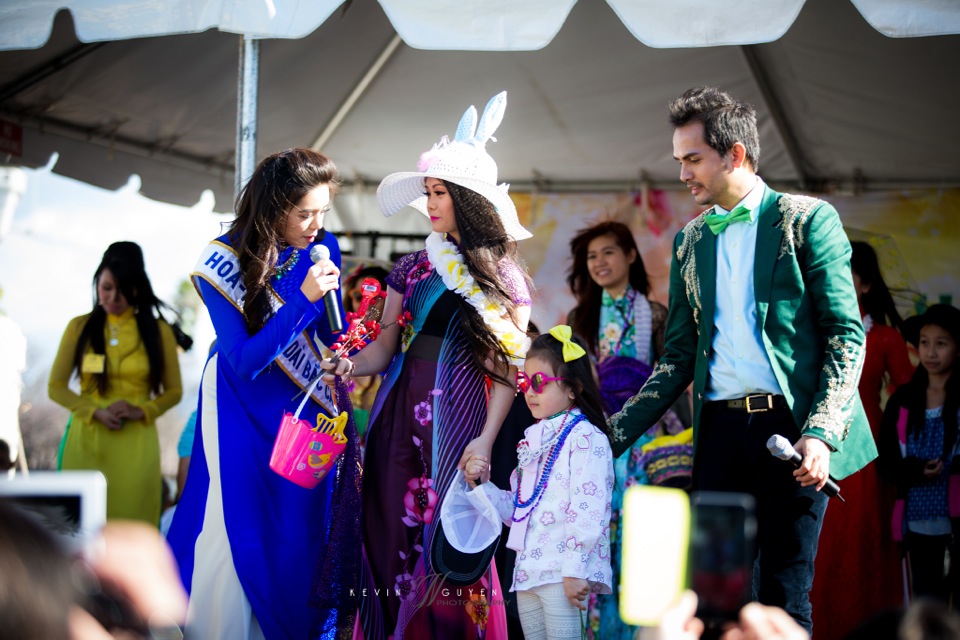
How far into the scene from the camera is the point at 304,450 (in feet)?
10.6

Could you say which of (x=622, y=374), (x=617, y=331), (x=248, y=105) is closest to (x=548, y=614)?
(x=622, y=374)

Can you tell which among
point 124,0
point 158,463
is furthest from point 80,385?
point 124,0

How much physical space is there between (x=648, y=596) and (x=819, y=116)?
5.29 meters

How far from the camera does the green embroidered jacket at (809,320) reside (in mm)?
2859

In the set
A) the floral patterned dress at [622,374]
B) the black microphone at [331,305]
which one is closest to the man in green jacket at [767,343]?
the black microphone at [331,305]

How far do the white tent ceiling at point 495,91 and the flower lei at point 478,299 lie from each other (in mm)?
1421

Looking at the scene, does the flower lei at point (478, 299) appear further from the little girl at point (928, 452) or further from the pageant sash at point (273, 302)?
the little girl at point (928, 452)

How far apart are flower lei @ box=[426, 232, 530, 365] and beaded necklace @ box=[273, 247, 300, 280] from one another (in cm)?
48

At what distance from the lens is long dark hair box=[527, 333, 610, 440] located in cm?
362

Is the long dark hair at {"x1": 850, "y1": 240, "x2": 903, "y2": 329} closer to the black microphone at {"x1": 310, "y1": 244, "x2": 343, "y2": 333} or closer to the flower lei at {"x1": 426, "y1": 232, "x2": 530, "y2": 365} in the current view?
the flower lei at {"x1": 426, "y1": 232, "x2": 530, "y2": 365}

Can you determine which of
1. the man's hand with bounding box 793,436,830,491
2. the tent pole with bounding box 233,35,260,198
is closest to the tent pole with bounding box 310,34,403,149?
the tent pole with bounding box 233,35,260,198

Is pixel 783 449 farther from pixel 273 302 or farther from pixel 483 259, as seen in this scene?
pixel 273 302

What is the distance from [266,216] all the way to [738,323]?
5.10 ft

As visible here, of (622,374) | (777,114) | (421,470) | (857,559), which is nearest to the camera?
(421,470)
